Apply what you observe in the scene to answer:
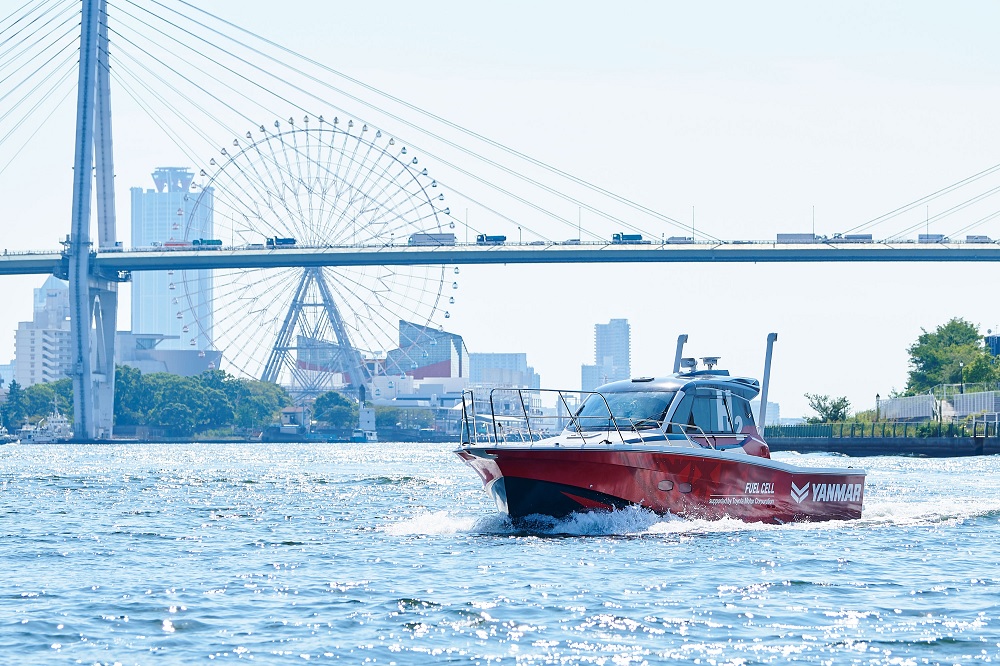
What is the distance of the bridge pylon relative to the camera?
9825 centimetres

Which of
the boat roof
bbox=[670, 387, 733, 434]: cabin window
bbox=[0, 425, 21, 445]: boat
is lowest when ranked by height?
bbox=[0, 425, 21, 445]: boat

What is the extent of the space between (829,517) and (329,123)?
78199 millimetres

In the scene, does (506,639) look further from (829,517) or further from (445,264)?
(445,264)

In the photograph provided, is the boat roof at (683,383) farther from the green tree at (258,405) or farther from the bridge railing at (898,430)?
the green tree at (258,405)

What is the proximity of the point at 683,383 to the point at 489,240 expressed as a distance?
8540 cm

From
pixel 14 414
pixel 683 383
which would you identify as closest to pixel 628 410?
pixel 683 383

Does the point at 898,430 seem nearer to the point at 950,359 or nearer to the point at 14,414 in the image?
the point at 950,359

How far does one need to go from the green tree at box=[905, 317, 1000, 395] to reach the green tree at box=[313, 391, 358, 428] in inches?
3305

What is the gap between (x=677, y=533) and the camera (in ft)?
71.5

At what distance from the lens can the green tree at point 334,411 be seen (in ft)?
621

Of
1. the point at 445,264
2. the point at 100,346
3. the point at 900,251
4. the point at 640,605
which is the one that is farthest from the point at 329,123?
the point at 640,605

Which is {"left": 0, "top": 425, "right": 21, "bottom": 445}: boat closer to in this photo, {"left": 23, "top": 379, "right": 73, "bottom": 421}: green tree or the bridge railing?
{"left": 23, "top": 379, "right": 73, "bottom": 421}: green tree

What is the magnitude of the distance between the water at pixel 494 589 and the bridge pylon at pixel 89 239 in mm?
75012

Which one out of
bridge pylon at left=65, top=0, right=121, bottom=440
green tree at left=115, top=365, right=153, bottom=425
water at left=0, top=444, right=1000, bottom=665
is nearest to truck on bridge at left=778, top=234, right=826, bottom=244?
bridge pylon at left=65, top=0, right=121, bottom=440
